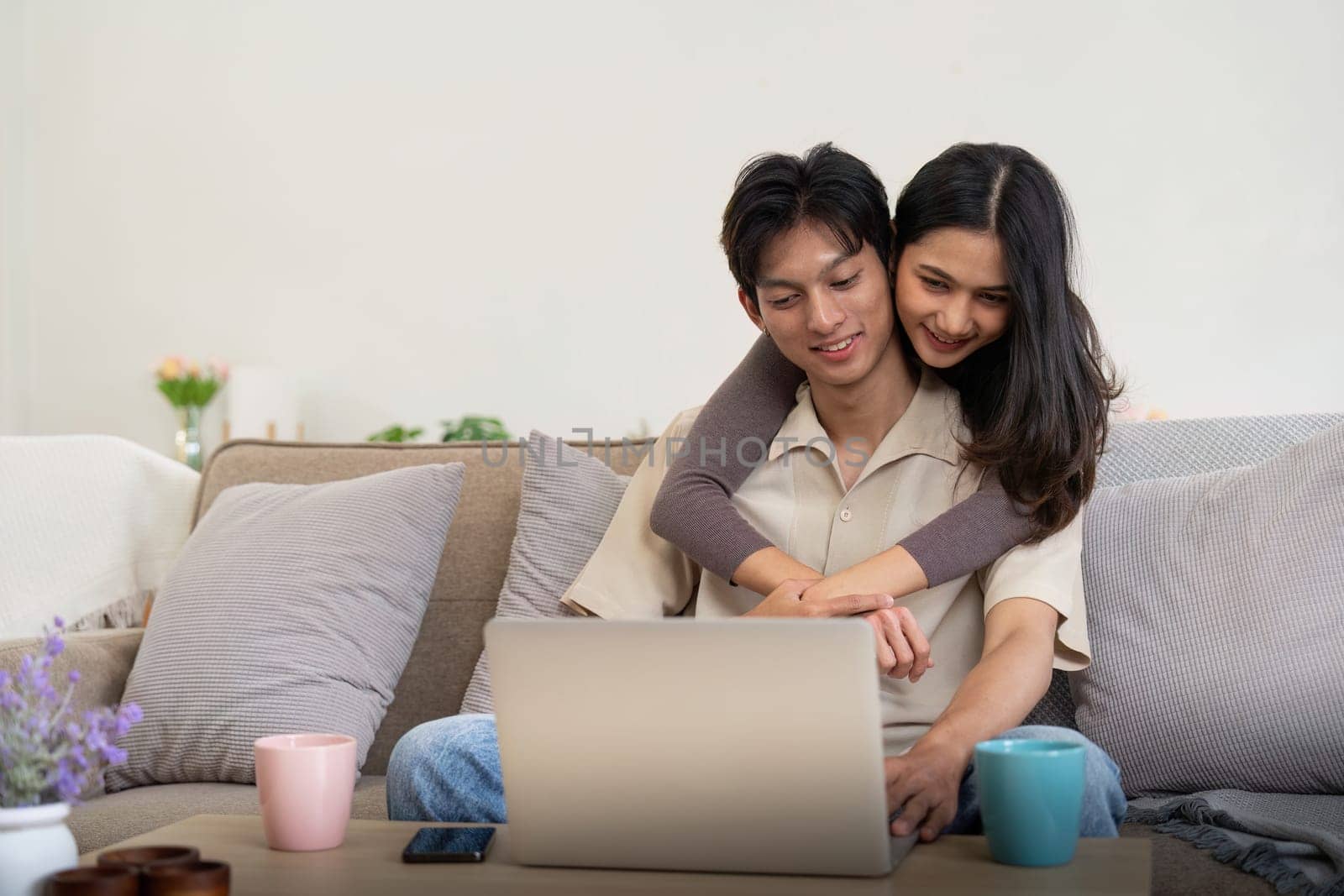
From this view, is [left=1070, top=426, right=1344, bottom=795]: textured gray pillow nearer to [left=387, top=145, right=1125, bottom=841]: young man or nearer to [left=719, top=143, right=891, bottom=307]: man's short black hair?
[left=387, top=145, right=1125, bottom=841]: young man

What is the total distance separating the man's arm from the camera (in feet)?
3.60

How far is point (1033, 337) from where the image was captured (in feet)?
4.85

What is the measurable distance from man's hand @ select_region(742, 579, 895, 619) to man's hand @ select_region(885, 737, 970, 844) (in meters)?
0.14

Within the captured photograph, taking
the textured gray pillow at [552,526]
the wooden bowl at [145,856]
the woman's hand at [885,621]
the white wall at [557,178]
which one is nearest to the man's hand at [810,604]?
the woman's hand at [885,621]

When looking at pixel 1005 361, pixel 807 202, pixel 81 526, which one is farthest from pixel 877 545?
pixel 81 526

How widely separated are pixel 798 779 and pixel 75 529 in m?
1.83

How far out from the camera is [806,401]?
1.68 meters

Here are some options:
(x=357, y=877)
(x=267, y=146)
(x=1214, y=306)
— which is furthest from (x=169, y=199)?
(x=357, y=877)

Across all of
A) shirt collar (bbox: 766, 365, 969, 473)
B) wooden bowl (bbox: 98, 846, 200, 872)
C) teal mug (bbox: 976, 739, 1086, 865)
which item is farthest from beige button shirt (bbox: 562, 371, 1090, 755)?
wooden bowl (bbox: 98, 846, 200, 872)

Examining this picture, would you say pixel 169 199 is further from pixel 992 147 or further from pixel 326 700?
pixel 992 147

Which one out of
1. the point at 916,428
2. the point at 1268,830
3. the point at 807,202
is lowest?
the point at 1268,830

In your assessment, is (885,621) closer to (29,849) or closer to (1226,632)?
(1226,632)

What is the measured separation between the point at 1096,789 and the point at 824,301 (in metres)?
0.64

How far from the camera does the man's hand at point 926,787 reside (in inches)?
41.8
